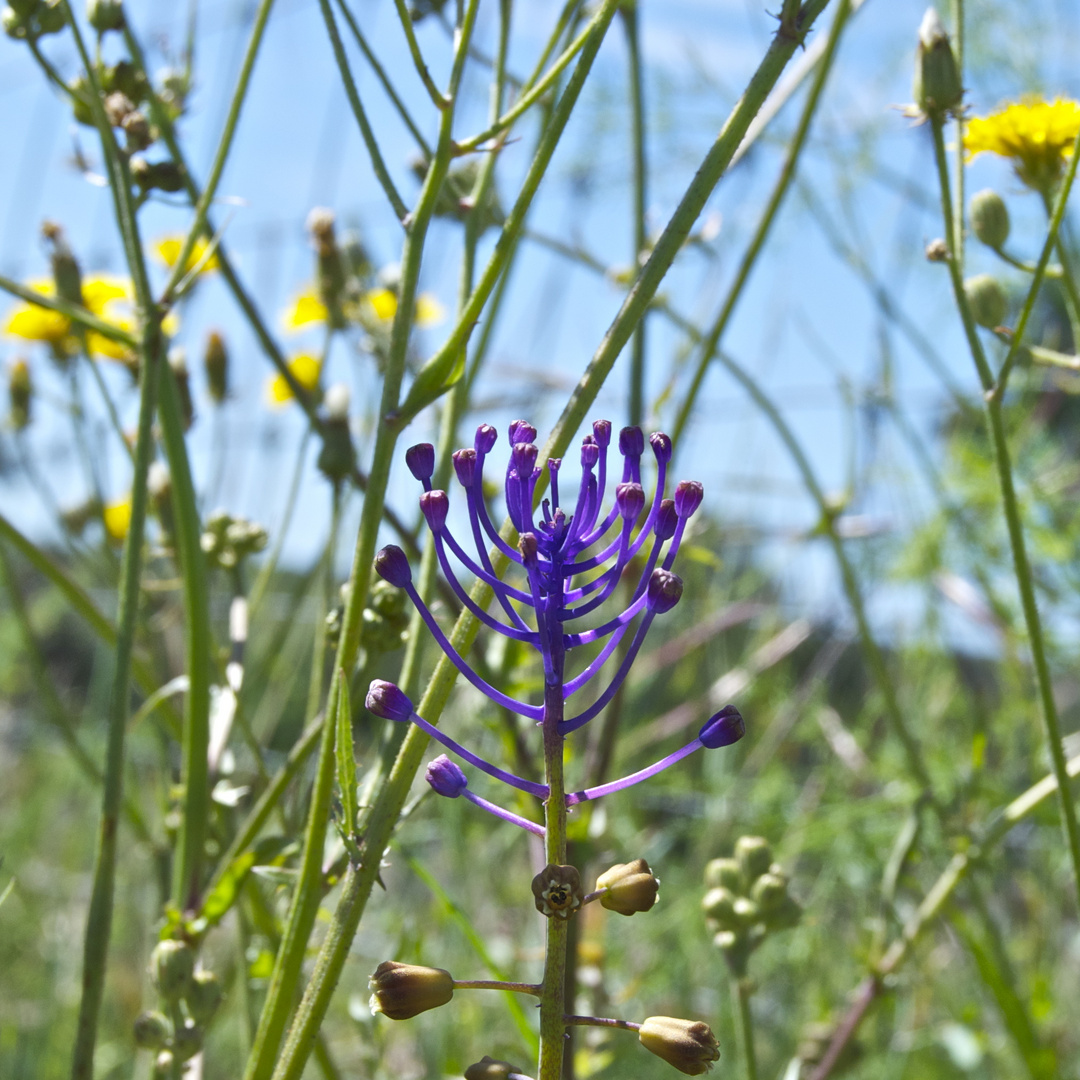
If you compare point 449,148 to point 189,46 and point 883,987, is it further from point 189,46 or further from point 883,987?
point 883,987

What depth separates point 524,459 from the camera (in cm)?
26

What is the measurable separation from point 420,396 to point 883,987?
430mm

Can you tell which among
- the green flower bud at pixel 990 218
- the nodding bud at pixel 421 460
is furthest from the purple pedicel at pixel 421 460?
the green flower bud at pixel 990 218

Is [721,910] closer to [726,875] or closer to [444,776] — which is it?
[726,875]

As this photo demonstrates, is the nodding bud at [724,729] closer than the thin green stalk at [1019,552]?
Yes

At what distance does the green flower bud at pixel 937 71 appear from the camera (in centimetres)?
42

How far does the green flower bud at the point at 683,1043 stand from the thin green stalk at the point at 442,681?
0.09 meters

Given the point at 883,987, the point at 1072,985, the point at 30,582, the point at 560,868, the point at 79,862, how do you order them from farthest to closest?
the point at 30,582
the point at 79,862
the point at 1072,985
the point at 883,987
the point at 560,868

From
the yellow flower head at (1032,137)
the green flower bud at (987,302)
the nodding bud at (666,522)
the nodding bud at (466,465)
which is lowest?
the nodding bud at (666,522)

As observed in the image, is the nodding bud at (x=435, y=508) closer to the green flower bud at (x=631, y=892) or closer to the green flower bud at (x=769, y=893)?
the green flower bud at (x=631, y=892)

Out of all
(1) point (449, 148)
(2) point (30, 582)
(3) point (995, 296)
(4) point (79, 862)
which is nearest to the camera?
(1) point (449, 148)

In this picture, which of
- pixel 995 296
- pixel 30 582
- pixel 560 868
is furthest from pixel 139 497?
pixel 30 582

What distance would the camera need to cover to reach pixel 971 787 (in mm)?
583

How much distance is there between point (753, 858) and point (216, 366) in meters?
0.50
